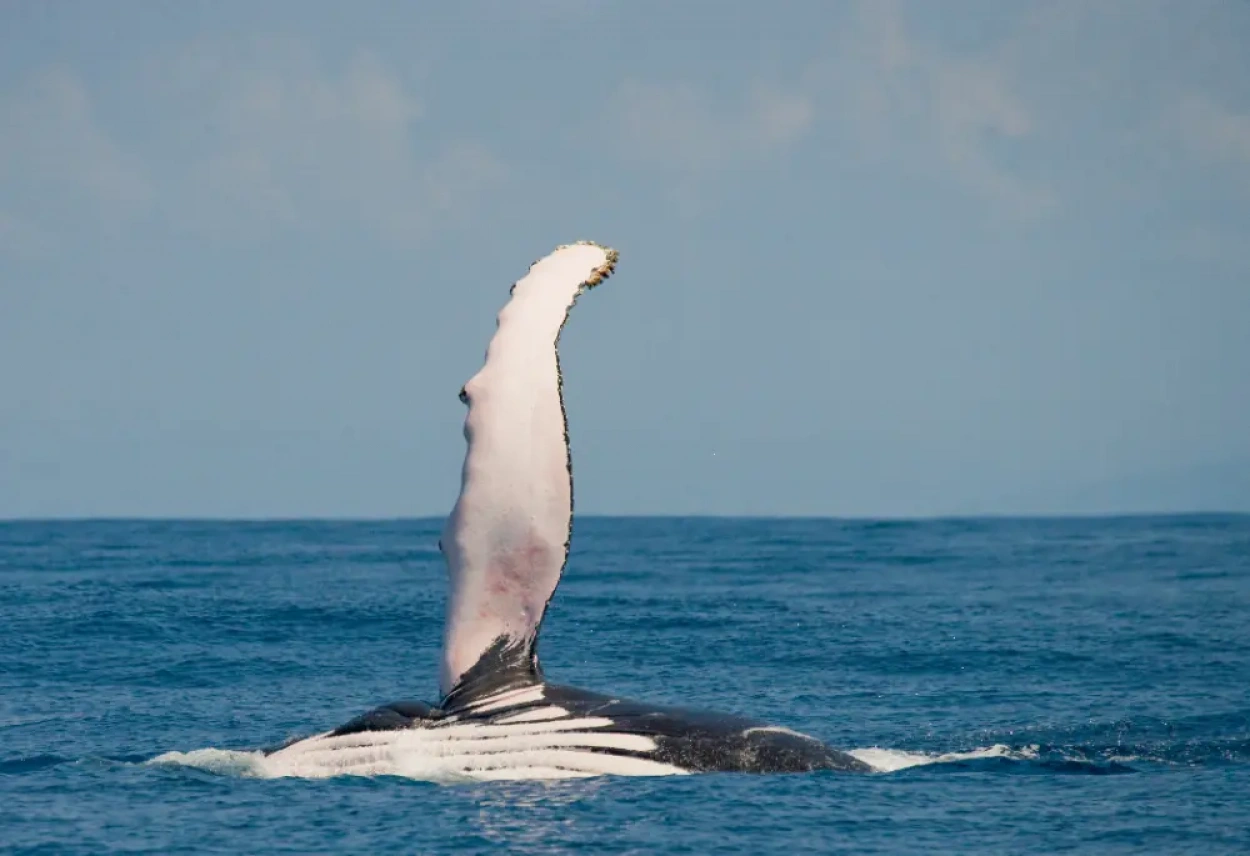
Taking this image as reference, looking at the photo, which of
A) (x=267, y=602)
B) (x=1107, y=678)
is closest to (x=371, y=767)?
(x=1107, y=678)

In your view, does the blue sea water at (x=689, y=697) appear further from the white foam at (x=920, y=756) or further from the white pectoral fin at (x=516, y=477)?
the white pectoral fin at (x=516, y=477)

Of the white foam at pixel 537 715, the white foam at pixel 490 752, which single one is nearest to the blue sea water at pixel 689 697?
the white foam at pixel 490 752

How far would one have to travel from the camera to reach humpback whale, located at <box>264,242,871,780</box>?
1252 cm

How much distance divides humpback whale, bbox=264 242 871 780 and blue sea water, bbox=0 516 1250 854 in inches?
9.1

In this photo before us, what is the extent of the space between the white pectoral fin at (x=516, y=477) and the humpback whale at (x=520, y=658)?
1 cm

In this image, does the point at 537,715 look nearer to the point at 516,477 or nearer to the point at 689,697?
the point at 516,477

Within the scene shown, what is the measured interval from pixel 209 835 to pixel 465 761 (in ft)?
6.57

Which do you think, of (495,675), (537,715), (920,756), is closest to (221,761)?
(495,675)

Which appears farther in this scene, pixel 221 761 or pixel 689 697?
pixel 689 697

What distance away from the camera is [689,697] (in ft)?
67.9

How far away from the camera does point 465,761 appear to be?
43.2 ft

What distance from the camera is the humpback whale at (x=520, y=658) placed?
41.1 ft

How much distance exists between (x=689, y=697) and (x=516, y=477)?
8856 millimetres

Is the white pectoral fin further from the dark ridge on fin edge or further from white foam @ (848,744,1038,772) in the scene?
white foam @ (848,744,1038,772)
